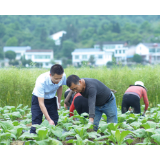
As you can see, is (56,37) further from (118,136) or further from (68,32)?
(118,136)

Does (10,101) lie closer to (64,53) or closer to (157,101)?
(157,101)

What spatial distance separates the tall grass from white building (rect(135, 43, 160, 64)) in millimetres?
51959

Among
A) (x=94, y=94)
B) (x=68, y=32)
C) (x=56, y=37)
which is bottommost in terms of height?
(x=94, y=94)

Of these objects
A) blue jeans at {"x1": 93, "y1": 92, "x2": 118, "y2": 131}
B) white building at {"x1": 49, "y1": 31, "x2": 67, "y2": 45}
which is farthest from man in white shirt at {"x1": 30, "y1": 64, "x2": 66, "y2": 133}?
white building at {"x1": 49, "y1": 31, "x2": 67, "y2": 45}

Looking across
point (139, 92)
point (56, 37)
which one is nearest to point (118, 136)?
point (139, 92)

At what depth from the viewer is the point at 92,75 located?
8188mm

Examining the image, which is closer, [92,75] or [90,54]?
[92,75]

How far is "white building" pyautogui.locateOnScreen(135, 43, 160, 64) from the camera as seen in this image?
58062mm

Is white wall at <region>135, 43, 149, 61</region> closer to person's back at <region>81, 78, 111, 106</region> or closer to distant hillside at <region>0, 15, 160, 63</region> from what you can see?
distant hillside at <region>0, 15, 160, 63</region>

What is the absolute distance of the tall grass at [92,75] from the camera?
748 cm

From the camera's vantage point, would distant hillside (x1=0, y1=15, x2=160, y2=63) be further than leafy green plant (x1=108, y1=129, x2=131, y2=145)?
Yes

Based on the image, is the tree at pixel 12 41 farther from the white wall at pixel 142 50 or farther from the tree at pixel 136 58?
the white wall at pixel 142 50

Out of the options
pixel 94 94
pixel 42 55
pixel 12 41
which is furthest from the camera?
pixel 12 41

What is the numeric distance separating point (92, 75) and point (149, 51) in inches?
2088
